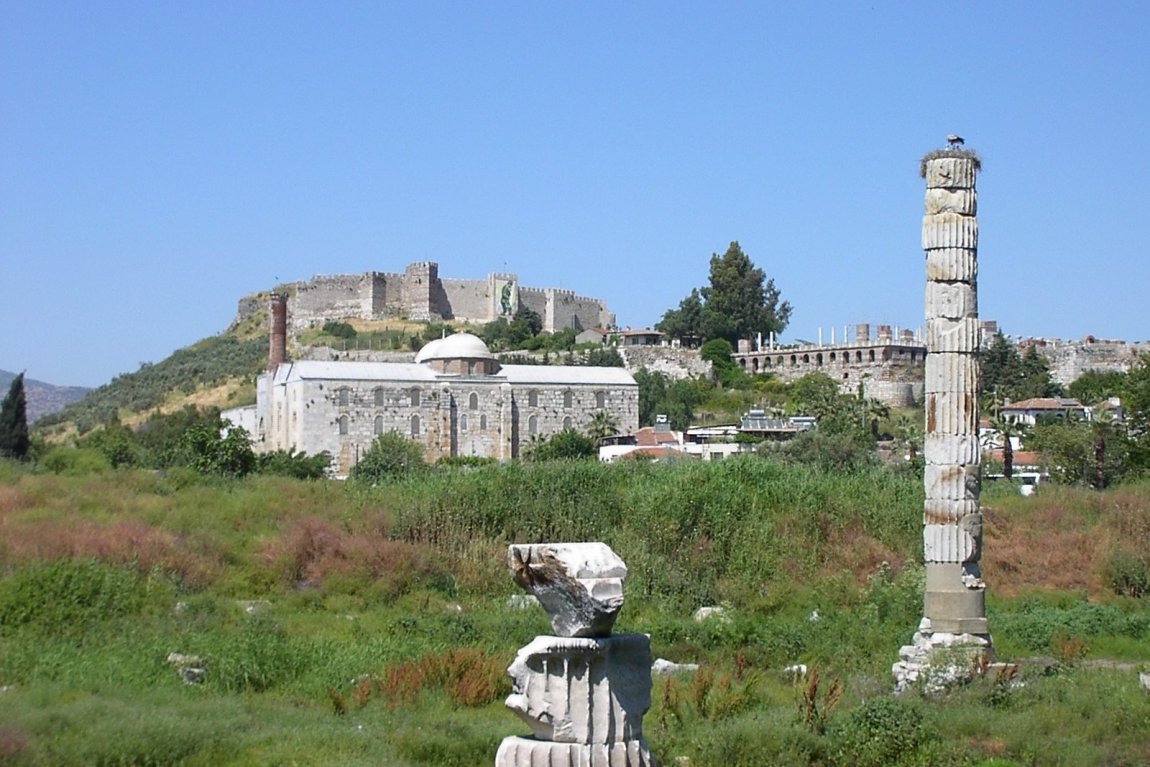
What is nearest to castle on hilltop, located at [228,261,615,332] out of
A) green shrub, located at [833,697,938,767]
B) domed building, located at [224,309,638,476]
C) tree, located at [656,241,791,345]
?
tree, located at [656,241,791,345]

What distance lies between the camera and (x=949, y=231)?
569 inches

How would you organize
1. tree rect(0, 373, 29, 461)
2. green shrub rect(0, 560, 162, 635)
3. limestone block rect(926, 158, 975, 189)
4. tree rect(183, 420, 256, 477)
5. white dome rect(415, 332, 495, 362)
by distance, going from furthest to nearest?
white dome rect(415, 332, 495, 362) < tree rect(0, 373, 29, 461) < tree rect(183, 420, 256, 477) < green shrub rect(0, 560, 162, 635) < limestone block rect(926, 158, 975, 189)

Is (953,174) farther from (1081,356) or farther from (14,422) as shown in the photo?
(1081,356)

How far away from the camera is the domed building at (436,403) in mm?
51625

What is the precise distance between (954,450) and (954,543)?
95 cm

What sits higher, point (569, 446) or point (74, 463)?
point (74, 463)

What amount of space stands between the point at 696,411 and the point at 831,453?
75.7 feet

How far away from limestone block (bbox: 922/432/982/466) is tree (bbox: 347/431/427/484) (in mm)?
30876

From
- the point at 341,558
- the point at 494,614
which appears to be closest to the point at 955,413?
the point at 494,614

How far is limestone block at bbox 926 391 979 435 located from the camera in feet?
46.8

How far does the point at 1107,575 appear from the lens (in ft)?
75.8

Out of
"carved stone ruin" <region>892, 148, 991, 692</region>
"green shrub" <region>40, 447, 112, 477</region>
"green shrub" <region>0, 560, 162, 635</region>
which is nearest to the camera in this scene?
"carved stone ruin" <region>892, 148, 991, 692</region>

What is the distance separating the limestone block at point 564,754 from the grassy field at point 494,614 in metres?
4.20

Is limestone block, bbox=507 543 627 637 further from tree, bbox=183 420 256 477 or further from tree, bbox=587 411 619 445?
tree, bbox=587 411 619 445
